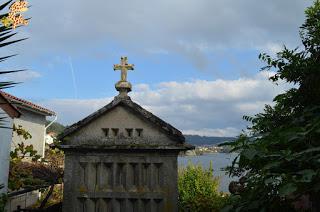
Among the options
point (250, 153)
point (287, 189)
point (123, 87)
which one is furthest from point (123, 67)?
point (287, 189)

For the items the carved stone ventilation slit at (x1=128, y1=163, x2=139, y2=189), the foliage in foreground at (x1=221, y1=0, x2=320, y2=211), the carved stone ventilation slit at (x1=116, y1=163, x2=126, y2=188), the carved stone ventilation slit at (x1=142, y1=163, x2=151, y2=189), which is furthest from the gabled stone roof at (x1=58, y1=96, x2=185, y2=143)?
the foliage in foreground at (x1=221, y1=0, x2=320, y2=211)

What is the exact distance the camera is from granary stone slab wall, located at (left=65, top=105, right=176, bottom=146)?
6637mm

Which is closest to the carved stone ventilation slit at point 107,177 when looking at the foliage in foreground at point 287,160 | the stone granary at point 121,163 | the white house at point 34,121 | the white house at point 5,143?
the stone granary at point 121,163

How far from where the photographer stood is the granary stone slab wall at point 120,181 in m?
6.53

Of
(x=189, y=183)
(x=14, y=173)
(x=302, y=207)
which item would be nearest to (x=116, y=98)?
(x=302, y=207)

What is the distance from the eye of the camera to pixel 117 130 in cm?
670

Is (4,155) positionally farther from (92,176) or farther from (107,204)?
(107,204)

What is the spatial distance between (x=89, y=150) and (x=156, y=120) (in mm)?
1360

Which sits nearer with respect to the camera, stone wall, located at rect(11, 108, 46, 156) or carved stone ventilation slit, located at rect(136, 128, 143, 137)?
carved stone ventilation slit, located at rect(136, 128, 143, 137)

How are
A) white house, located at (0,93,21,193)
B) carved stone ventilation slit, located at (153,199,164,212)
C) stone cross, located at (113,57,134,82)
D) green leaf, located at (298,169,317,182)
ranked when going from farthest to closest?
1. white house, located at (0,93,21,193)
2. stone cross, located at (113,57,134,82)
3. carved stone ventilation slit, located at (153,199,164,212)
4. green leaf, located at (298,169,317,182)

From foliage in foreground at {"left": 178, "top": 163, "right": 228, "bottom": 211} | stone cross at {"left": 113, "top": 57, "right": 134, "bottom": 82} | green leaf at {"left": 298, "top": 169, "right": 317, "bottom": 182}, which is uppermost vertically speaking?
stone cross at {"left": 113, "top": 57, "right": 134, "bottom": 82}

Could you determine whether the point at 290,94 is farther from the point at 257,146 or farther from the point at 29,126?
the point at 29,126

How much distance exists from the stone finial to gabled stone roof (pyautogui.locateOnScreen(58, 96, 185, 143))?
1.40 feet

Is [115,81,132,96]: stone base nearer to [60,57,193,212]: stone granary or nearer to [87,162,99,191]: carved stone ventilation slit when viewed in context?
[60,57,193,212]: stone granary
